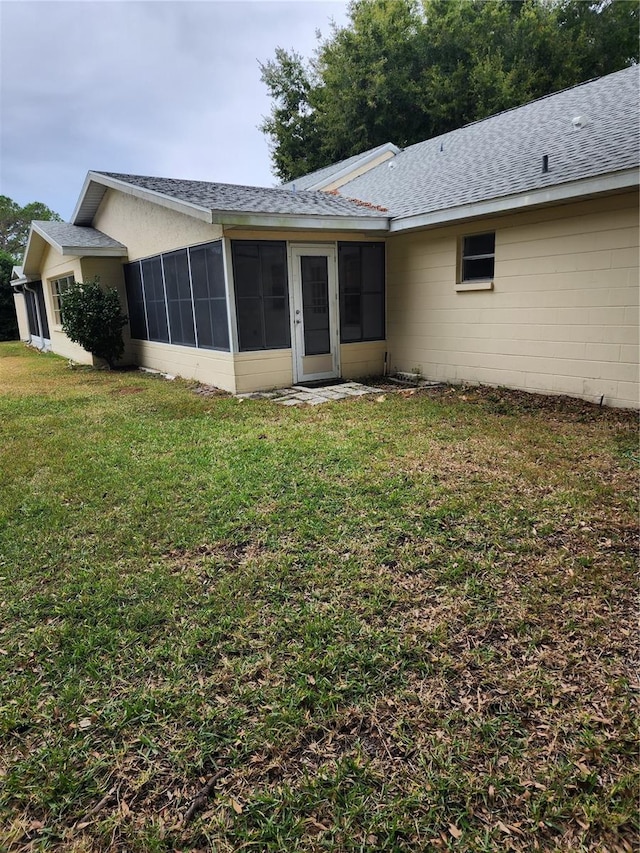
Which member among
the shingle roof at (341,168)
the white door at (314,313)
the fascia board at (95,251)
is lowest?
the white door at (314,313)

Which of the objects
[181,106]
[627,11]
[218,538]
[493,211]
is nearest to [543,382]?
[493,211]

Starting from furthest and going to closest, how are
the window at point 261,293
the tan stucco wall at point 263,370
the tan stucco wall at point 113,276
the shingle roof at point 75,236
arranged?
the tan stucco wall at point 113,276, the shingle roof at point 75,236, the tan stucco wall at point 263,370, the window at point 261,293

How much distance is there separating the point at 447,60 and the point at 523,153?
1660cm

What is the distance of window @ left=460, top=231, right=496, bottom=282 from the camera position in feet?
24.1

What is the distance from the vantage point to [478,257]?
7492 millimetres

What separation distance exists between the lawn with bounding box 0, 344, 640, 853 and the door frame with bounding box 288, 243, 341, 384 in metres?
3.90

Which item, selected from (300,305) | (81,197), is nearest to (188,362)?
(300,305)

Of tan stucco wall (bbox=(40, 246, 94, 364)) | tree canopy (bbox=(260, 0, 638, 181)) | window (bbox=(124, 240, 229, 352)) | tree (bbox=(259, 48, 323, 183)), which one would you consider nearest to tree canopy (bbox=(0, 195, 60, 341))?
tree (bbox=(259, 48, 323, 183))

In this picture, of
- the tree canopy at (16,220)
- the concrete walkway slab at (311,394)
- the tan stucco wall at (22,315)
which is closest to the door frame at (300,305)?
the concrete walkway slab at (311,394)

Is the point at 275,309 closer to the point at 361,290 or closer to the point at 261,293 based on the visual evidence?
the point at 261,293

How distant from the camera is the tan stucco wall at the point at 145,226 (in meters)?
8.35

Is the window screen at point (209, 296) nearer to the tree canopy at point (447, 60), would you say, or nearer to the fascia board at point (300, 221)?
the fascia board at point (300, 221)

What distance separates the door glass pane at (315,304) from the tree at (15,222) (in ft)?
138

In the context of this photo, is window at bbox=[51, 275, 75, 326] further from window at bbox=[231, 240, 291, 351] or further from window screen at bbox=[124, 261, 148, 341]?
window at bbox=[231, 240, 291, 351]
